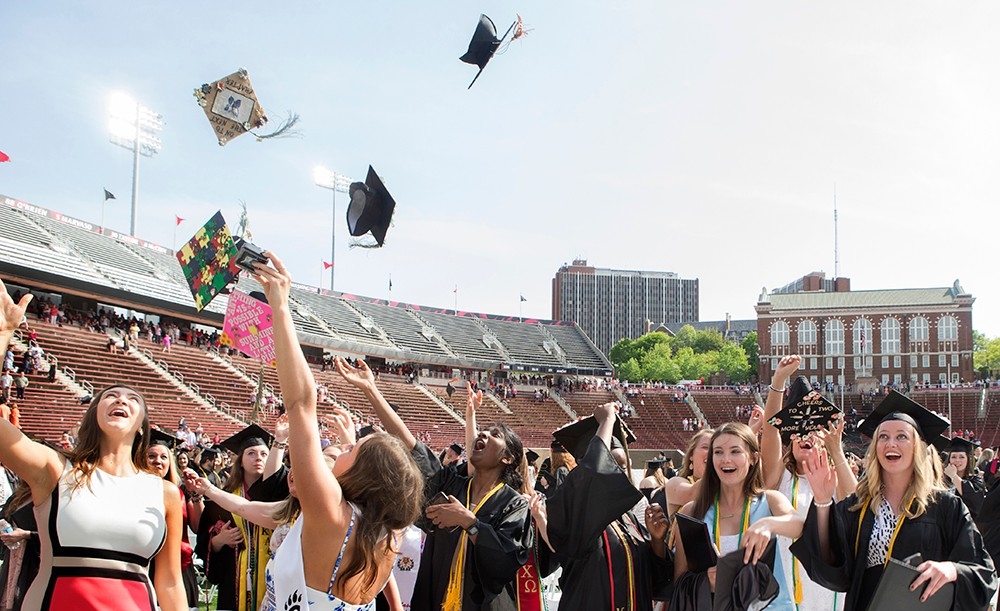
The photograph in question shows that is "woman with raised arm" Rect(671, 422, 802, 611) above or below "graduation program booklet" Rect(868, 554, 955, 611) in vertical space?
above

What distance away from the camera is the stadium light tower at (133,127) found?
39.3 m

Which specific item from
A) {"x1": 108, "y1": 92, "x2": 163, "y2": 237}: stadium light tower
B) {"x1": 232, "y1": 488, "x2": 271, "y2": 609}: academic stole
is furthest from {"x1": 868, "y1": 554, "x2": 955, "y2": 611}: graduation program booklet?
{"x1": 108, "y1": 92, "x2": 163, "y2": 237}: stadium light tower

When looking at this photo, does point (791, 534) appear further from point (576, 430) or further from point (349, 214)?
point (349, 214)

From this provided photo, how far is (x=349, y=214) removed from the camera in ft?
18.9

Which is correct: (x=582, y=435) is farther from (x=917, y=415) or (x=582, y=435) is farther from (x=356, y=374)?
(x=917, y=415)

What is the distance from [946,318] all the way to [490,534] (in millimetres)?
75481

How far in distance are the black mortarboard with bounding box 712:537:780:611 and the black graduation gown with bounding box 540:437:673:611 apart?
0.54 m

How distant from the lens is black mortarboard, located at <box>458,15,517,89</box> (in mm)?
6594

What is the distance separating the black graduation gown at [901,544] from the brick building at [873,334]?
70293 millimetres

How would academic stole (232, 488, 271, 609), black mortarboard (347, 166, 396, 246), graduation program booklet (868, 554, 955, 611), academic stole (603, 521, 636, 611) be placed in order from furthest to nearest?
black mortarboard (347, 166, 396, 246) → academic stole (232, 488, 271, 609) → academic stole (603, 521, 636, 611) → graduation program booklet (868, 554, 955, 611)

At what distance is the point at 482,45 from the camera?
21.8ft

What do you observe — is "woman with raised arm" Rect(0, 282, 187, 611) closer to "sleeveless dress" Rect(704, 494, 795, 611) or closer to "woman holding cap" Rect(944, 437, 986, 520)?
"sleeveless dress" Rect(704, 494, 795, 611)

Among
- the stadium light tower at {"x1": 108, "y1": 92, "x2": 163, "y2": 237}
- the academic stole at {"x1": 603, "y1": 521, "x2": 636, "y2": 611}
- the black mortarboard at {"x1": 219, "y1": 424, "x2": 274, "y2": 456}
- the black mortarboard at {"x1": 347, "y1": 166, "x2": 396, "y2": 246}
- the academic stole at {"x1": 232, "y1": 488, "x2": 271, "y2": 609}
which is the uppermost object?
the stadium light tower at {"x1": 108, "y1": 92, "x2": 163, "y2": 237}

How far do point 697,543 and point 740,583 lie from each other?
31 centimetres
